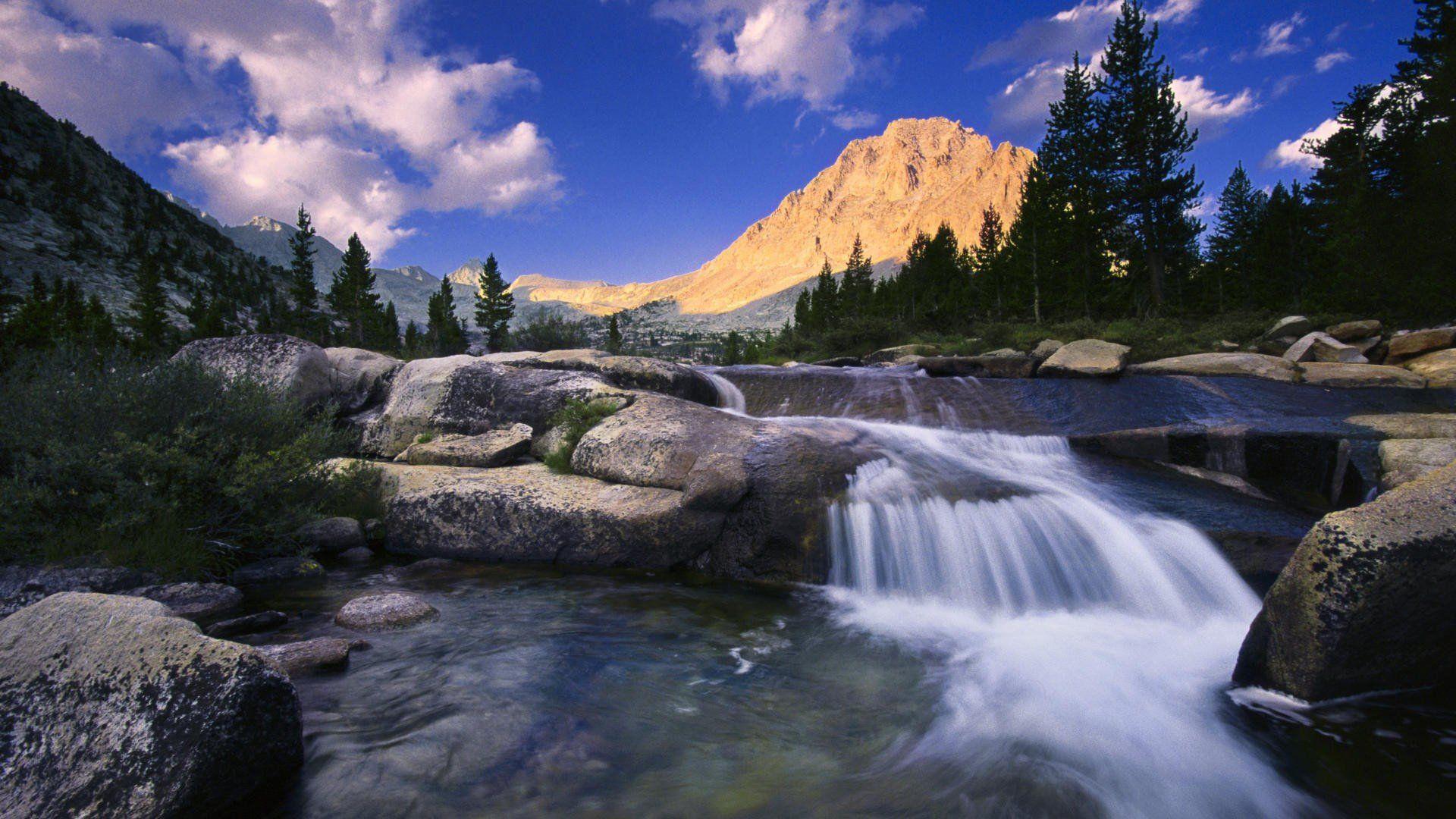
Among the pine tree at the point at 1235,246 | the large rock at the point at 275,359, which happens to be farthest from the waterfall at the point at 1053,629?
the pine tree at the point at 1235,246

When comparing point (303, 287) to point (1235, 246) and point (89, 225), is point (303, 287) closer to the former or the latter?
point (89, 225)

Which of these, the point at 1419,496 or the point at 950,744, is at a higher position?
the point at 1419,496

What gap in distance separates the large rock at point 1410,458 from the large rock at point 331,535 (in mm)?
14982

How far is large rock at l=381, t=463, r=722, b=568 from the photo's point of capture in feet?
26.2

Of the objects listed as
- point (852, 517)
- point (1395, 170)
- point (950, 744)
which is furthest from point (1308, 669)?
point (1395, 170)

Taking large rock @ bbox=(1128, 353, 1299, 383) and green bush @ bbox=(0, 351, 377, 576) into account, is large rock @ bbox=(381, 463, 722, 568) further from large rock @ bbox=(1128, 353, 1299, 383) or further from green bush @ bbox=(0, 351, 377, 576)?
large rock @ bbox=(1128, 353, 1299, 383)

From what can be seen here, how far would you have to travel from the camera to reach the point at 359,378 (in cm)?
1451

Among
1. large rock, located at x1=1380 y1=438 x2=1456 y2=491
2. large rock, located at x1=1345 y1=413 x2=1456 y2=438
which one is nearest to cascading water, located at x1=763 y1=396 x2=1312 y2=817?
large rock, located at x1=1380 y1=438 x2=1456 y2=491

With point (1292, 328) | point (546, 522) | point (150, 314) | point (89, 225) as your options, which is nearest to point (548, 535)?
point (546, 522)

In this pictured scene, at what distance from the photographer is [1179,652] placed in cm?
557

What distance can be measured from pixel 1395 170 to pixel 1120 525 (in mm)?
40546

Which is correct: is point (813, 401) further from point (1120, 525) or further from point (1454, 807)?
point (1454, 807)

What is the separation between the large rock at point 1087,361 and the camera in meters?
15.0

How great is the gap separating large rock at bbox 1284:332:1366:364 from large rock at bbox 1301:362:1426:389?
2.65 m
